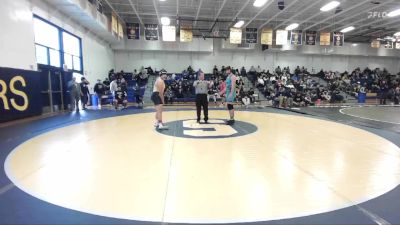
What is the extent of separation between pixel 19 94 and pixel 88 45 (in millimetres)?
8935

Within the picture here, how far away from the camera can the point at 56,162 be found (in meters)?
4.11

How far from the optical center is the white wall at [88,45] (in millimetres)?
11294

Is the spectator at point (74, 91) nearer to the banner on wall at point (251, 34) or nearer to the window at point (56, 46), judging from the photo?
the window at point (56, 46)

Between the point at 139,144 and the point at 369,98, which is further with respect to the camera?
the point at 369,98

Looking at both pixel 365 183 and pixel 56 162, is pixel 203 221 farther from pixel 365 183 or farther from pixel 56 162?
pixel 56 162

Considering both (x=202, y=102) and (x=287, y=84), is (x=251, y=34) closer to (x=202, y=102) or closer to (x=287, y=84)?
(x=287, y=84)

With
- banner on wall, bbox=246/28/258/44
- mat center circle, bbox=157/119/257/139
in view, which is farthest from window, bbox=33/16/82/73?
banner on wall, bbox=246/28/258/44

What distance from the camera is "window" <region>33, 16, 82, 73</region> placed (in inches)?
439

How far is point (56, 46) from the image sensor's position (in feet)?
41.6

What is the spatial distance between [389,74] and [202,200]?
3417 centimetres

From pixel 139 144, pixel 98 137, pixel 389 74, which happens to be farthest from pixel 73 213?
pixel 389 74

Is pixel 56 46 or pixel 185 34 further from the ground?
pixel 185 34

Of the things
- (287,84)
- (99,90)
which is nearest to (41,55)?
(99,90)

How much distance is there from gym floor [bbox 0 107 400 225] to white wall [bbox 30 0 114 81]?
768 centimetres
